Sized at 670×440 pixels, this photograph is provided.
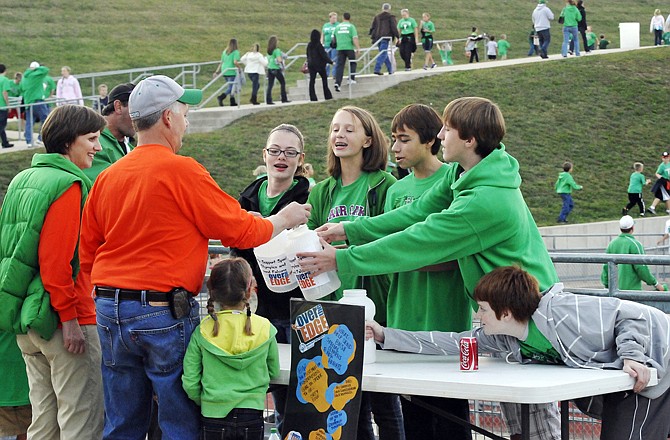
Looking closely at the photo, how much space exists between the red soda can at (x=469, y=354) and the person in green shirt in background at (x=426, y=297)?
0.54 meters

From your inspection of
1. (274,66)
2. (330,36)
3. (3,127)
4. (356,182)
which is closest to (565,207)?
(330,36)

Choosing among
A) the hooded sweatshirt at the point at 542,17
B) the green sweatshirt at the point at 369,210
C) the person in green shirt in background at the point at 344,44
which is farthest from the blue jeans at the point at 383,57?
the green sweatshirt at the point at 369,210

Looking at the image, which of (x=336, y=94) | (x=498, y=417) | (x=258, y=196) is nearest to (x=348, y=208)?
(x=258, y=196)

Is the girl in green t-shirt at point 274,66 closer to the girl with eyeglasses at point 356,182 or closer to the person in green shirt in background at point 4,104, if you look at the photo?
the person in green shirt in background at point 4,104

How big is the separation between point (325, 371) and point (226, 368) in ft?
1.46

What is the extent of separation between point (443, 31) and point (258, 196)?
45.3 m

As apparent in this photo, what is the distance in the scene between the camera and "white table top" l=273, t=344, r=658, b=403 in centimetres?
422

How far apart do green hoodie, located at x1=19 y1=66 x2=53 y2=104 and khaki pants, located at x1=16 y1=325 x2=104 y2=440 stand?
20.9 metres

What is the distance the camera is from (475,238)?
191 inches

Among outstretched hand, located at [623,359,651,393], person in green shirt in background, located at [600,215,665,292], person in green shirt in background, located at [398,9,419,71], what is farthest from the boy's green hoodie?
outstretched hand, located at [623,359,651,393]

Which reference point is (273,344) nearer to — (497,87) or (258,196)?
(258,196)

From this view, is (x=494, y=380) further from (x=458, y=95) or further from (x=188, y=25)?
(x=188, y=25)

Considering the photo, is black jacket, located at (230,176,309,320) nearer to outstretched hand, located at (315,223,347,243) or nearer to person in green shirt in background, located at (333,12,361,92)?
outstretched hand, located at (315,223,347,243)

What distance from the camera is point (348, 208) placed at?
19.2 feet
